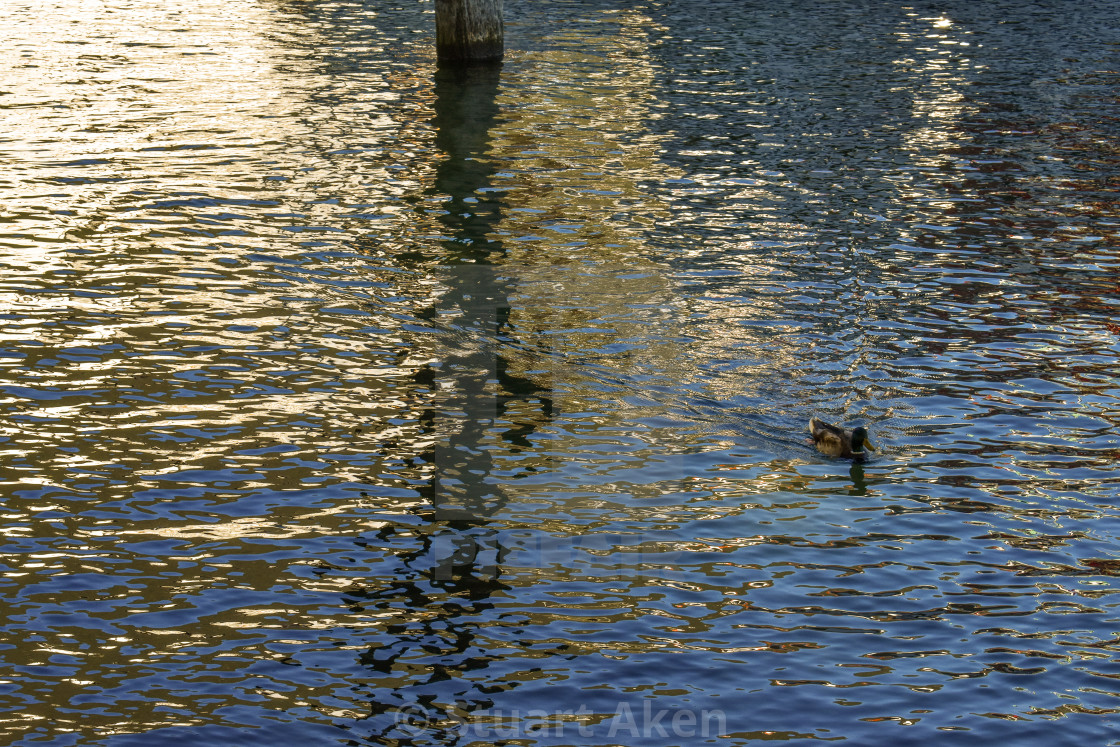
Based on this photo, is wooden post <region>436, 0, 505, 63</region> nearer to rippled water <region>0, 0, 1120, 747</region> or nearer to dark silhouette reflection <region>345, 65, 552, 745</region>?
rippled water <region>0, 0, 1120, 747</region>

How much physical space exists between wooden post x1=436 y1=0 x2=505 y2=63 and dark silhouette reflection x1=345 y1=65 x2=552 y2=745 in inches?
492

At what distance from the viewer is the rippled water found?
8180 mm

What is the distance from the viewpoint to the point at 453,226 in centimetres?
1788

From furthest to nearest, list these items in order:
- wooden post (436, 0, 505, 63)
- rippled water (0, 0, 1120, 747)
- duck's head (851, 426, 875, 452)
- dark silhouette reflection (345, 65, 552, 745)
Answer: wooden post (436, 0, 505, 63) < duck's head (851, 426, 875, 452) < rippled water (0, 0, 1120, 747) < dark silhouette reflection (345, 65, 552, 745)

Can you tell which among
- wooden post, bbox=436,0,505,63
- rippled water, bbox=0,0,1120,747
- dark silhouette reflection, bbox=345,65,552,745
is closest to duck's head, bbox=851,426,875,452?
rippled water, bbox=0,0,1120,747

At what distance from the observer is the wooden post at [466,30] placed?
94.9 ft

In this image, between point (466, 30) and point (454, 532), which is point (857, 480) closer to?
point (454, 532)

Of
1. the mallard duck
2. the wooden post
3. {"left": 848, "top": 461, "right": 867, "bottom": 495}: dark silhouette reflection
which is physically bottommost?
{"left": 848, "top": 461, "right": 867, "bottom": 495}: dark silhouette reflection

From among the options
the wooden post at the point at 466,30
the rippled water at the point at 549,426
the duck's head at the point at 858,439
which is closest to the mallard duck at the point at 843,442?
the duck's head at the point at 858,439

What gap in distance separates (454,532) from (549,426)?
7.60ft

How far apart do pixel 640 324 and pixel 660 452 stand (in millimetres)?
3374

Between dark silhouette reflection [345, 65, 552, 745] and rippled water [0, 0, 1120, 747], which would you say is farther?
rippled water [0, 0, 1120, 747]

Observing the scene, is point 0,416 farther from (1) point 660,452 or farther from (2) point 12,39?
(2) point 12,39

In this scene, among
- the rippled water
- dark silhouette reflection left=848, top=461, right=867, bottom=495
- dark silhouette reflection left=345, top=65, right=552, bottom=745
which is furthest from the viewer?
dark silhouette reflection left=848, top=461, right=867, bottom=495
